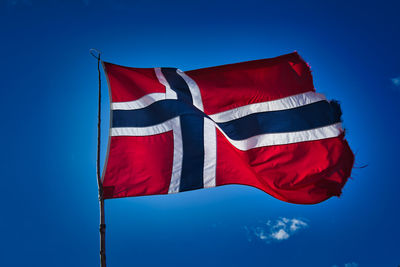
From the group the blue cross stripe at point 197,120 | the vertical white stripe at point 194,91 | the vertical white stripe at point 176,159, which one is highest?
the vertical white stripe at point 194,91

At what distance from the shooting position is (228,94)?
8570 millimetres

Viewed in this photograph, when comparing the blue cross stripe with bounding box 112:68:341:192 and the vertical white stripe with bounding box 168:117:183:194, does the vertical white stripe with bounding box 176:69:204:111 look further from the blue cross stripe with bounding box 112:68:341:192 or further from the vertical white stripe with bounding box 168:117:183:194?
the vertical white stripe with bounding box 168:117:183:194

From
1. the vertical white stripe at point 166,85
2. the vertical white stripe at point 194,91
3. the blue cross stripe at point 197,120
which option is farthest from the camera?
the vertical white stripe at point 194,91

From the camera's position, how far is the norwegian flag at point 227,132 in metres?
7.29

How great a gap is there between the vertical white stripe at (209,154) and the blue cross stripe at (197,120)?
103 mm

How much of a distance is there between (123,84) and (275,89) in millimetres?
3770

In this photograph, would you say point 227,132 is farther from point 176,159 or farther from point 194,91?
point 176,159

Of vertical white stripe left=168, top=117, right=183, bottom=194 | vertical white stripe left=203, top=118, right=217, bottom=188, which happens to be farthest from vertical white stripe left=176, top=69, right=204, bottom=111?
vertical white stripe left=168, top=117, right=183, bottom=194

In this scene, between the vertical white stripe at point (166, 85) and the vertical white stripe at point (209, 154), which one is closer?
the vertical white stripe at point (209, 154)

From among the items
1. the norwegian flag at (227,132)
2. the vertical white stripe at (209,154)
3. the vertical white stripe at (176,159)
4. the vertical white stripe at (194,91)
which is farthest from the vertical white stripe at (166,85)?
the vertical white stripe at (209,154)

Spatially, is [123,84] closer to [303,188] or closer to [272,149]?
[272,149]

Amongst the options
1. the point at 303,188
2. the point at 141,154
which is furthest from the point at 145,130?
the point at 303,188

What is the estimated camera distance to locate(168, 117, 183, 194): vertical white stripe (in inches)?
285

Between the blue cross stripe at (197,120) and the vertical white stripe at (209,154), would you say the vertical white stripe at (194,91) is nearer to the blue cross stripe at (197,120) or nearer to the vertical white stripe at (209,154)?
the blue cross stripe at (197,120)
